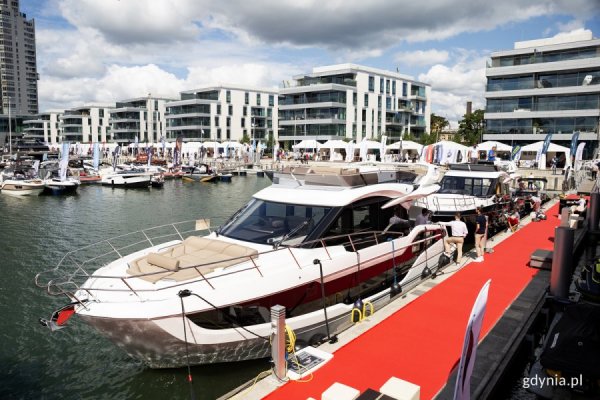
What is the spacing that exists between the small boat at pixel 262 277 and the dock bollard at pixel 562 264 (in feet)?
11.5

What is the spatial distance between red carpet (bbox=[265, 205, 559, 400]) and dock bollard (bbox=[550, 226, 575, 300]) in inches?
40.1

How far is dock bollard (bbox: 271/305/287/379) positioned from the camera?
7258 mm

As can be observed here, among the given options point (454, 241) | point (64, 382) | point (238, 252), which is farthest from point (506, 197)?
point (64, 382)

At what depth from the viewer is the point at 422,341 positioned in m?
8.68

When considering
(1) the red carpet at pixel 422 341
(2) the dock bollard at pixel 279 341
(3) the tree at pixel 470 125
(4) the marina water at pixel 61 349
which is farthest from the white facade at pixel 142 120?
(2) the dock bollard at pixel 279 341

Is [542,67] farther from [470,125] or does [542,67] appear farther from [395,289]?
[395,289]

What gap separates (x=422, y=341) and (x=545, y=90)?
68.7 metres

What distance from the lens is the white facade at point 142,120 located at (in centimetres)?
12775

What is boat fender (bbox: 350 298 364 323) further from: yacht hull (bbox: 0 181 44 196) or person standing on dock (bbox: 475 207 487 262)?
yacht hull (bbox: 0 181 44 196)

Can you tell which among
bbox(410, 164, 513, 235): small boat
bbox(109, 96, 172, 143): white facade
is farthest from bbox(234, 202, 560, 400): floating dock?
bbox(109, 96, 172, 143): white facade

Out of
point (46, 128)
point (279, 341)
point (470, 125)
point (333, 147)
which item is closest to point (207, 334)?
point (279, 341)

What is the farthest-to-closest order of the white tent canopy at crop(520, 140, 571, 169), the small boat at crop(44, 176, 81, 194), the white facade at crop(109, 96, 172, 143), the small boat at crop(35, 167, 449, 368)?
the white facade at crop(109, 96, 172, 143) < the white tent canopy at crop(520, 140, 571, 169) < the small boat at crop(44, 176, 81, 194) < the small boat at crop(35, 167, 449, 368)

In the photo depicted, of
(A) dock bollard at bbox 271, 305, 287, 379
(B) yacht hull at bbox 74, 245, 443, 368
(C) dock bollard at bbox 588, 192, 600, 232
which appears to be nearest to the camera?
(A) dock bollard at bbox 271, 305, 287, 379

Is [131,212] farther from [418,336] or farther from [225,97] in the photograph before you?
[225,97]
